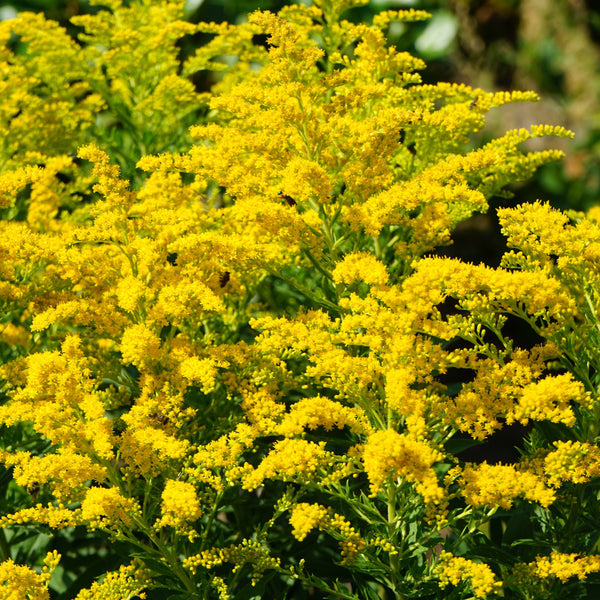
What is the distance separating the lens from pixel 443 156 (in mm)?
3805

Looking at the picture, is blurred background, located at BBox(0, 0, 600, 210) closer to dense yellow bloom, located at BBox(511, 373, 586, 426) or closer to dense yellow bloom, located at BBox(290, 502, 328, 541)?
dense yellow bloom, located at BBox(511, 373, 586, 426)

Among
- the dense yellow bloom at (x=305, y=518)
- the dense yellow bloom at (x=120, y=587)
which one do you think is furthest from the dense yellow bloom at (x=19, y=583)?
the dense yellow bloom at (x=305, y=518)

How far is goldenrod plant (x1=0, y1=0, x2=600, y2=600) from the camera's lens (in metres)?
2.78

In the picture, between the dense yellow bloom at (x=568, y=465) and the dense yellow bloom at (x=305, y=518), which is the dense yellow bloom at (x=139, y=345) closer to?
the dense yellow bloom at (x=305, y=518)

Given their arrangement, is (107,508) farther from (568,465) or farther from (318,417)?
(568,465)

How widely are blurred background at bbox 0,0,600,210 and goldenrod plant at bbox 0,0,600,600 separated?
6.05m

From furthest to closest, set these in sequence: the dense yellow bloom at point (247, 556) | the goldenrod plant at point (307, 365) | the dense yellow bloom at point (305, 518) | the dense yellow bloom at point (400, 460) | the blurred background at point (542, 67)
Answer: the blurred background at point (542, 67), the dense yellow bloom at point (247, 556), the goldenrod plant at point (307, 365), the dense yellow bloom at point (305, 518), the dense yellow bloom at point (400, 460)

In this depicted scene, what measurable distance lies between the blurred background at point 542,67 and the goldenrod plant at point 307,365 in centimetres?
605

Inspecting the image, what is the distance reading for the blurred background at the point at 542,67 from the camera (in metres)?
10.0

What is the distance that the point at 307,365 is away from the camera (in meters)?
3.39

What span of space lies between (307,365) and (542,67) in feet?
33.2

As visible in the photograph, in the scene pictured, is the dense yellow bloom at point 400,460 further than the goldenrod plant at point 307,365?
No

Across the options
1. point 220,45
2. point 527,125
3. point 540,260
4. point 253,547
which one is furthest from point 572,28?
point 253,547

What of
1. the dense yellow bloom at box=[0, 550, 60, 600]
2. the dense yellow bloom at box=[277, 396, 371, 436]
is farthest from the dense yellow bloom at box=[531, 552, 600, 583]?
the dense yellow bloom at box=[0, 550, 60, 600]
